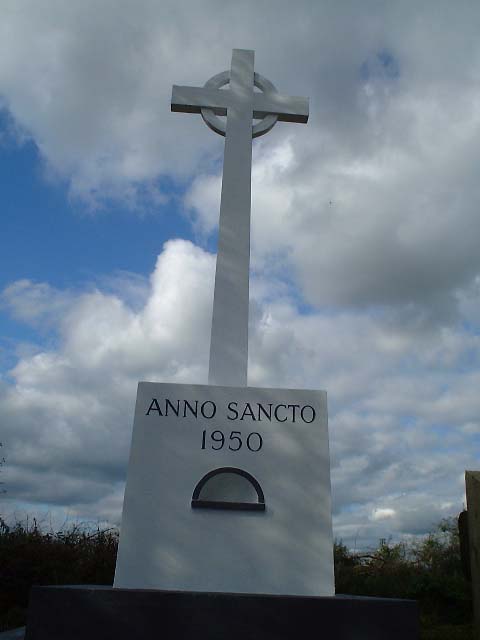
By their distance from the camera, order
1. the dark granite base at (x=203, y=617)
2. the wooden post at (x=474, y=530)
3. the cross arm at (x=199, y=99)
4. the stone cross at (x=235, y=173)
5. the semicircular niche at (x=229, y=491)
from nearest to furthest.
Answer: the dark granite base at (x=203, y=617) → the semicircular niche at (x=229, y=491) → the stone cross at (x=235, y=173) → the cross arm at (x=199, y=99) → the wooden post at (x=474, y=530)

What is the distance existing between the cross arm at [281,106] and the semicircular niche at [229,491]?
151 inches

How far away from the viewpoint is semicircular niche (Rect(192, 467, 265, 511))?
4445 mm

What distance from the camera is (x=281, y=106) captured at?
6.37 meters

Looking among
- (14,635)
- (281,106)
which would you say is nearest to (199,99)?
(281,106)

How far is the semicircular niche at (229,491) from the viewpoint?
445 cm

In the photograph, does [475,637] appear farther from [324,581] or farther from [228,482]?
[228,482]

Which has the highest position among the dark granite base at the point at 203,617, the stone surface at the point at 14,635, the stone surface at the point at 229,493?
the stone surface at the point at 229,493

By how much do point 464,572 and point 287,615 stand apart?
4.49m

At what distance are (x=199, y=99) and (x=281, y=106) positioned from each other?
895mm

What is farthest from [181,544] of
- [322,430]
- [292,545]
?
[322,430]

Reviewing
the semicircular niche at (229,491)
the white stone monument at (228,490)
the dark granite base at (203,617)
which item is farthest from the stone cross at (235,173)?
the dark granite base at (203,617)

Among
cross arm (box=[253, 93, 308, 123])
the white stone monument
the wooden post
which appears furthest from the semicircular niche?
cross arm (box=[253, 93, 308, 123])

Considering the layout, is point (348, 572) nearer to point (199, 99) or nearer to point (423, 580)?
point (423, 580)

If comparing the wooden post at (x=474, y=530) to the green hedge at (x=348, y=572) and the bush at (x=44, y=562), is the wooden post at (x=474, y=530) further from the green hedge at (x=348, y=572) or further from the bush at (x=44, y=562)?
the bush at (x=44, y=562)
